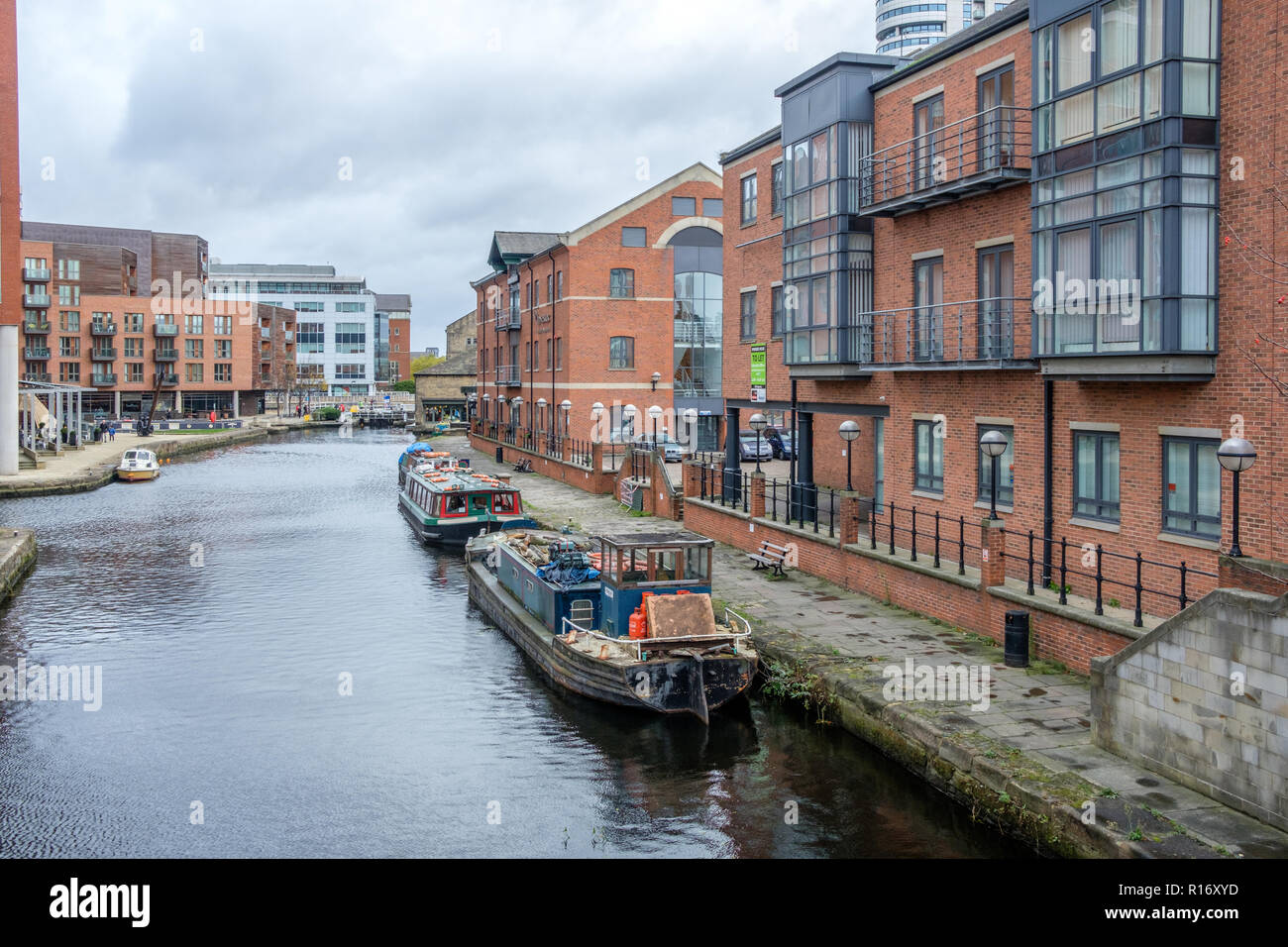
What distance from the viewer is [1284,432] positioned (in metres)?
14.1

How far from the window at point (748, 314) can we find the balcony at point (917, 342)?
3.95 meters

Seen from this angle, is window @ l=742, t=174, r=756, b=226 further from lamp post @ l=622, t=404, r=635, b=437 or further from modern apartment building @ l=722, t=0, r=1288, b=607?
lamp post @ l=622, t=404, r=635, b=437

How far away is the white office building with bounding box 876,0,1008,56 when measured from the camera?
145 m

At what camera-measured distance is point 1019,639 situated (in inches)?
626

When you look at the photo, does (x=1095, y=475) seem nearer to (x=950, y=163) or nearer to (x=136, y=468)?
(x=950, y=163)

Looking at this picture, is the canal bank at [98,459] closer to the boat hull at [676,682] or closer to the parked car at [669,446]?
Answer: the parked car at [669,446]

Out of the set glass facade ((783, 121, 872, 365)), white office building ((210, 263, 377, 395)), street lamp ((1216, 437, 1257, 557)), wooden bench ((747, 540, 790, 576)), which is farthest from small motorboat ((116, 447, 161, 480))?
white office building ((210, 263, 377, 395))

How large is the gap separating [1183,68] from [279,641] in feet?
61.5

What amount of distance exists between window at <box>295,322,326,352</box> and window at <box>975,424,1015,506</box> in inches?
5373

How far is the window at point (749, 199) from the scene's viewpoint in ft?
99.5

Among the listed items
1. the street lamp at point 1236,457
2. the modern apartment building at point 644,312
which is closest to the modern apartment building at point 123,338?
the modern apartment building at point 644,312

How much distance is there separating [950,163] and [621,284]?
30.0 meters
